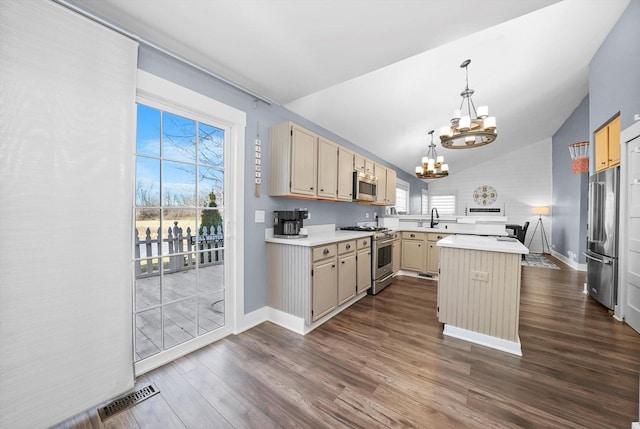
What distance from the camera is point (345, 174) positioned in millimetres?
3402

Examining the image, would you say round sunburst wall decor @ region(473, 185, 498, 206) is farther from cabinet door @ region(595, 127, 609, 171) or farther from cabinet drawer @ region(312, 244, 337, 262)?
cabinet drawer @ region(312, 244, 337, 262)

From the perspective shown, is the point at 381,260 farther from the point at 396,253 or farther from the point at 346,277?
the point at 346,277

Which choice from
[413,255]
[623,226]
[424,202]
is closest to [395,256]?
[413,255]

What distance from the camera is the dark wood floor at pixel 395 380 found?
136 centimetres

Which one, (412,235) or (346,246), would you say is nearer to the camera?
(346,246)

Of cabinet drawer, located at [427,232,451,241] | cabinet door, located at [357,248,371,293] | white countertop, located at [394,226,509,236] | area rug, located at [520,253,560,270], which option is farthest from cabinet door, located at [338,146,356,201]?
area rug, located at [520,253,560,270]

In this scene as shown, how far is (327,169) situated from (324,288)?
4.83 feet

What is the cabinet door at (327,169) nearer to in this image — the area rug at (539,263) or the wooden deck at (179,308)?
the wooden deck at (179,308)

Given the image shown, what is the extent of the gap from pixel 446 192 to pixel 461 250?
25.2ft

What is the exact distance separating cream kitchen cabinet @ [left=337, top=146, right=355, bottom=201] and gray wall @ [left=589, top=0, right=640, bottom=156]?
299cm

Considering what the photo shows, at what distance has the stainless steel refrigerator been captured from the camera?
109 inches

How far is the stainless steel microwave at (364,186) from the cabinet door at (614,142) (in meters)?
2.94

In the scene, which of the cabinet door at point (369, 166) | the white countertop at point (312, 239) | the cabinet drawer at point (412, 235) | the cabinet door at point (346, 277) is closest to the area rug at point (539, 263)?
the cabinet drawer at point (412, 235)

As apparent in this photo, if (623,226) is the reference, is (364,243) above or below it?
below
